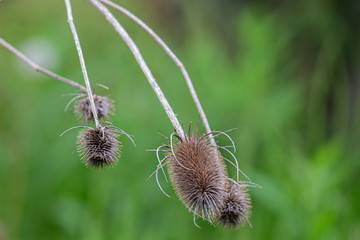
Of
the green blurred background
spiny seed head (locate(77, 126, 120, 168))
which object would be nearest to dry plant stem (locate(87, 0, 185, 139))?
spiny seed head (locate(77, 126, 120, 168))

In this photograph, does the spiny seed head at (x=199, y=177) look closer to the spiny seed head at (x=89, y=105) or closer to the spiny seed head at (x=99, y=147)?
the spiny seed head at (x=99, y=147)

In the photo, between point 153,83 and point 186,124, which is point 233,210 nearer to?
point 153,83

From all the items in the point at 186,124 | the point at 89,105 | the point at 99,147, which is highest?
the point at 186,124

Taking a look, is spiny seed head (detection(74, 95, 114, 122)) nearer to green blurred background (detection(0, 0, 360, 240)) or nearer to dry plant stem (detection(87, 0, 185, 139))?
dry plant stem (detection(87, 0, 185, 139))

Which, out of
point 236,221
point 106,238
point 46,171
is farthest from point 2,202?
point 236,221

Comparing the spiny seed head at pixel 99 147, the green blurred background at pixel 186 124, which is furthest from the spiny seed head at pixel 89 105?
the green blurred background at pixel 186 124

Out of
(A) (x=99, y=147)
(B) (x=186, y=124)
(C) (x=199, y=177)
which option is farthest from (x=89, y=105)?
(B) (x=186, y=124)
